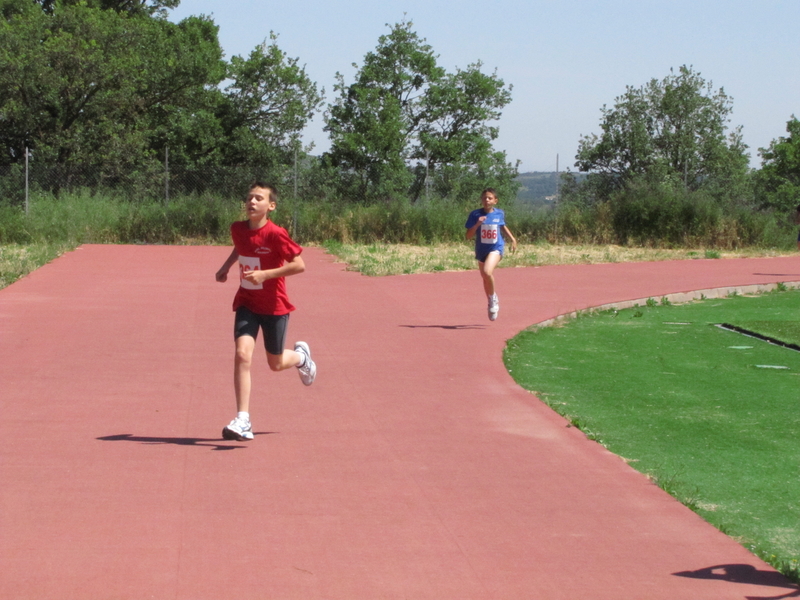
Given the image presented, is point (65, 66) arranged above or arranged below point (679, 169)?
above

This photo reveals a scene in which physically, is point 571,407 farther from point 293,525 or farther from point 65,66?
Answer: point 65,66

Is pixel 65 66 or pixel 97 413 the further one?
pixel 65 66

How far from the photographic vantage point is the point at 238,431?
659cm

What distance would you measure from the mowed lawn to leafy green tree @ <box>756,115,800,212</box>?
23.8 metres

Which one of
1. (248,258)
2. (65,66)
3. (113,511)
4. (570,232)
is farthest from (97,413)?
(65,66)

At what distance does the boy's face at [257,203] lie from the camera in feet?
22.0

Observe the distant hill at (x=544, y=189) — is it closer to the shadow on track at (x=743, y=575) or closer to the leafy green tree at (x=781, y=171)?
the leafy green tree at (x=781, y=171)

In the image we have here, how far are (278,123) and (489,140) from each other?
7959 mm

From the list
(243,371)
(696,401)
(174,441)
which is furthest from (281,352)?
(696,401)

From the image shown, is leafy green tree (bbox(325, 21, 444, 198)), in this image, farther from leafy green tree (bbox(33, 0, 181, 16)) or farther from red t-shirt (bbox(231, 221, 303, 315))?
red t-shirt (bbox(231, 221, 303, 315))

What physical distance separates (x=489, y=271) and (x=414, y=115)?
89.5ft

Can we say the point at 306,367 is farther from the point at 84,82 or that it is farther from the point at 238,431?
the point at 84,82

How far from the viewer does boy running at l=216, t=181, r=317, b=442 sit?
6.66m

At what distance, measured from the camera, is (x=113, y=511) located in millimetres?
5184
